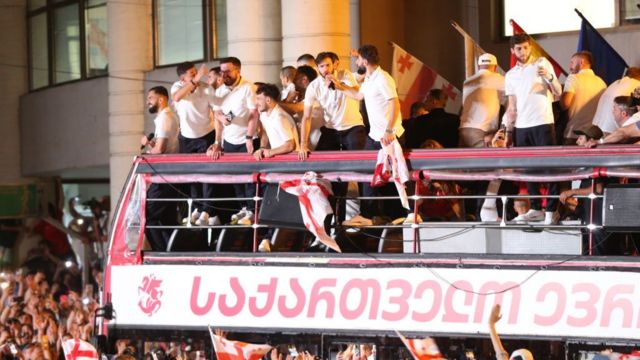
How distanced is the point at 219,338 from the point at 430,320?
2.21 meters

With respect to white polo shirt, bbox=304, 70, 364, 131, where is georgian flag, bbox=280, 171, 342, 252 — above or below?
below

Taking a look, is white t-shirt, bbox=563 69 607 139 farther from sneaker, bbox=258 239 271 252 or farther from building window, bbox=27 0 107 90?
building window, bbox=27 0 107 90

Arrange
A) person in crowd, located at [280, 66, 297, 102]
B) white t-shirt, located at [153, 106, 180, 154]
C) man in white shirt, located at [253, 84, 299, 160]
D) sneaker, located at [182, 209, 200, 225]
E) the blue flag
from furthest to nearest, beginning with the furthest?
the blue flag < person in crowd, located at [280, 66, 297, 102] < white t-shirt, located at [153, 106, 180, 154] < sneaker, located at [182, 209, 200, 225] < man in white shirt, located at [253, 84, 299, 160]

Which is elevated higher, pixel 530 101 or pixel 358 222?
pixel 530 101

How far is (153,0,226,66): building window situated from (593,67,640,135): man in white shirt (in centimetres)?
1485

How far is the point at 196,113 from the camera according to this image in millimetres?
15281

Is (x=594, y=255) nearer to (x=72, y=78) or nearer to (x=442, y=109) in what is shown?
(x=442, y=109)

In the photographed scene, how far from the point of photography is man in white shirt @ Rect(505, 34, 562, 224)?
504 inches

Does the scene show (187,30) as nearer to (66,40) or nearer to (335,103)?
(66,40)

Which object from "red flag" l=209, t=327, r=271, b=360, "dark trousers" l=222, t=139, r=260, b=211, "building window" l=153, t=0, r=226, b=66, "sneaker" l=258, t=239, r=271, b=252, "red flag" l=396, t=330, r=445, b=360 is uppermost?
"building window" l=153, t=0, r=226, b=66

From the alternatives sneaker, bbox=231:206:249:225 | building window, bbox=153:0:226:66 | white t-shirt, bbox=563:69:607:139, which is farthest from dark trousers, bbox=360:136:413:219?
building window, bbox=153:0:226:66

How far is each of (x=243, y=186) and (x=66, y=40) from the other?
1957cm

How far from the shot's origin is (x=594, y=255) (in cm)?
1170

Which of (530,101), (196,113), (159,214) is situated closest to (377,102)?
(530,101)
